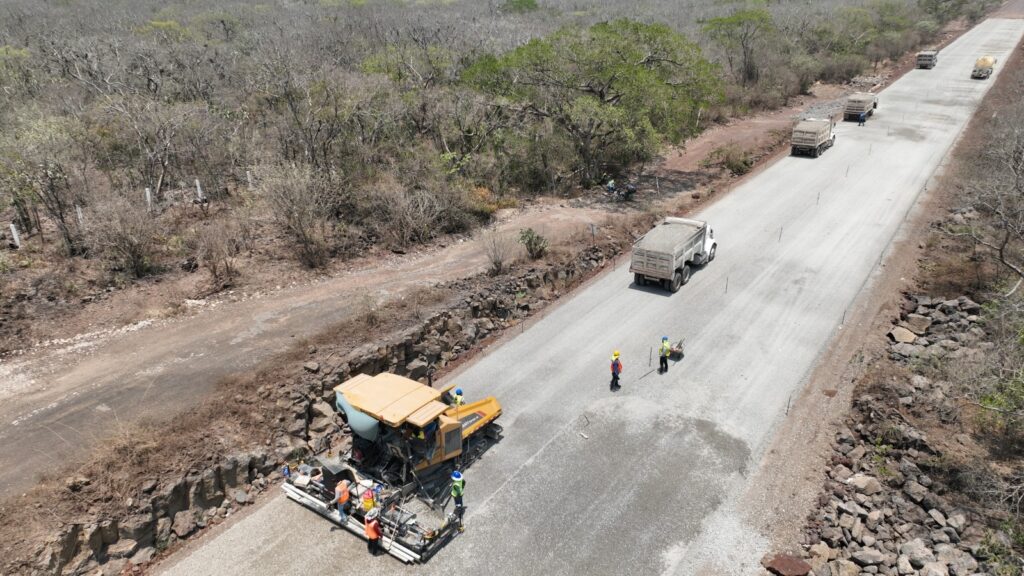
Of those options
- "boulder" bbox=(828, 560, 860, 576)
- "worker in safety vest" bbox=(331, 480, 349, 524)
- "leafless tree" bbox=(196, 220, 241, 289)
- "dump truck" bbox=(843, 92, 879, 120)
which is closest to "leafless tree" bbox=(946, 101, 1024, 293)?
"dump truck" bbox=(843, 92, 879, 120)

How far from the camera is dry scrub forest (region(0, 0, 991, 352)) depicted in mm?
22750

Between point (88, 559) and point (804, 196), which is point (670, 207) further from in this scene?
point (88, 559)

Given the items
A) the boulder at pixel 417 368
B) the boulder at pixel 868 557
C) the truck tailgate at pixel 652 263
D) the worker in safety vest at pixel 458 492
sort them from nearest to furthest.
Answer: the boulder at pixel 868 557 < the worker in safety vest at pixel 458 492 < the boulder at pixel 417 368 < the truck tailgate at pixel 652 263

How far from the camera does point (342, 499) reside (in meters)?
A: 12.4

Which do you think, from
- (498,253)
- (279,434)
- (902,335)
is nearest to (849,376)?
(902,335)

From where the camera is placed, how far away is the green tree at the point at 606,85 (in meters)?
31.4

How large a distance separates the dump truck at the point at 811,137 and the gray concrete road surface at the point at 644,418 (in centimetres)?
846

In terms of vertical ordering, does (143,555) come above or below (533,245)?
below

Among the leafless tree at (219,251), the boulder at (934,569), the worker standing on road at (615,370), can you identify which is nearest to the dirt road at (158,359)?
the leafless tree at (219,251)

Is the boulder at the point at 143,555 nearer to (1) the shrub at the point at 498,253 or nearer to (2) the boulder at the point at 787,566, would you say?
(2) the boulder at the point at 787,566

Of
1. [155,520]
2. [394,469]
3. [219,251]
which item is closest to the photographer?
[155,520]

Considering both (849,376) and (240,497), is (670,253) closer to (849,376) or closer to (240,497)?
(849,376)

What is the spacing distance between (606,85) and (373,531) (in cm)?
2728

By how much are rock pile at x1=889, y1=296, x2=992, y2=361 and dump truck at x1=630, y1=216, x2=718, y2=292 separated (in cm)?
720
